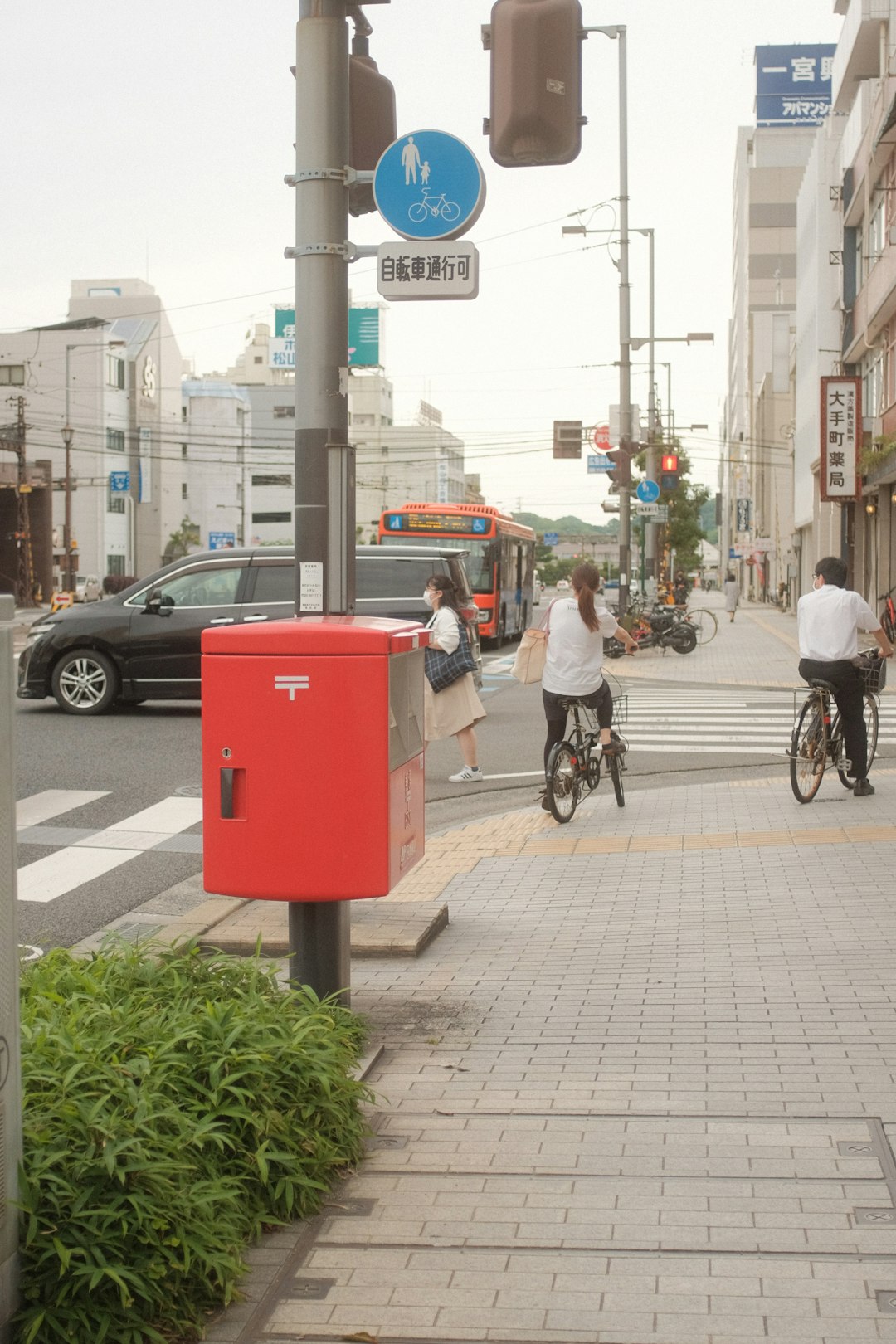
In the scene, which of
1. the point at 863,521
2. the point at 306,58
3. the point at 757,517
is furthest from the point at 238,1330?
the point at 757,517

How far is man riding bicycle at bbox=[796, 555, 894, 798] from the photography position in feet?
36.4

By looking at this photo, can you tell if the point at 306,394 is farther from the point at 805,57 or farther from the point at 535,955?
the point at 805,57

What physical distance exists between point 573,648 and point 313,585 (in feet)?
17.9

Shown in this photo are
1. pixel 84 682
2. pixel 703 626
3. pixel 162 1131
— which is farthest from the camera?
pixel 703 626

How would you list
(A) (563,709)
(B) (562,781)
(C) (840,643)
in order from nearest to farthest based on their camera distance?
(B) (562,781) < (A) (563,709) < (C) (840,643)

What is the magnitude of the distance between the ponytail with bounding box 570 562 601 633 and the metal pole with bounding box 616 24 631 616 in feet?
68.7

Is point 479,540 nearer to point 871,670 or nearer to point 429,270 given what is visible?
point 871,670

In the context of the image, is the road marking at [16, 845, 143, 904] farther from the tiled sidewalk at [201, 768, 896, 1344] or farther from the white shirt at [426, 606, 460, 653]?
the white shirt at [426, 606, 460, 653]

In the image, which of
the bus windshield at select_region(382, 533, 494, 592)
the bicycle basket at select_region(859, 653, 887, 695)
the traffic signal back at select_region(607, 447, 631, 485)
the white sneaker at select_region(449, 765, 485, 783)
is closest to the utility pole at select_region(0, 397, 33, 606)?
the bus windshield at select_region(382, 533, 494, 592)

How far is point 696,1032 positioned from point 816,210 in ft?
173

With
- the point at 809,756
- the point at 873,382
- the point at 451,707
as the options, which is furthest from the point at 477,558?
the point at 809,756

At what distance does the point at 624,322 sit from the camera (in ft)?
107

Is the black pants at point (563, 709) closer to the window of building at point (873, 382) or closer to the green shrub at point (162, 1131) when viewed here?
the green shrub at point (162, 1131)

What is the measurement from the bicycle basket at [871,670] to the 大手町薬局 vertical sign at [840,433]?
64.4ft
